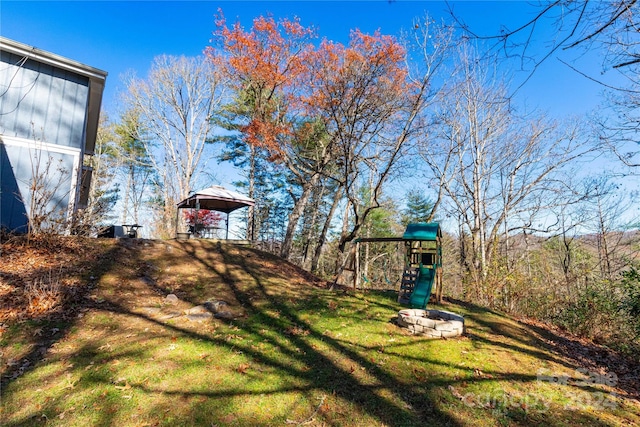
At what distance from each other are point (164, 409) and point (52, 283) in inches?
142

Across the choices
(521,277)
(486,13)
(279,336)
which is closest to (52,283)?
(279,336)

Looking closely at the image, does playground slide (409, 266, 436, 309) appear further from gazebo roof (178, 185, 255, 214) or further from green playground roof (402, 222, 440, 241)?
gazebo roof (178, 185, 255, 214)

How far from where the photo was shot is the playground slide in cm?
655

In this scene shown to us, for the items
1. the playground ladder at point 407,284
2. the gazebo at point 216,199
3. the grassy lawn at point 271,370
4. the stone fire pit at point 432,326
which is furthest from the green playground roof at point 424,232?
the gazebo at point 216,199

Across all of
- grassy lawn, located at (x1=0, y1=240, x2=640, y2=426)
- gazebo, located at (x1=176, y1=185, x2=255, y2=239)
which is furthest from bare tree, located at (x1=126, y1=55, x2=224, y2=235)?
grassy lawn, located at (x1=0, y1=240, x2=640, y2=426)

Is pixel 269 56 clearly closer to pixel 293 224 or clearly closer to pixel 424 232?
pixel 293 224

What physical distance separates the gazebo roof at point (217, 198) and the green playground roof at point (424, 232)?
675cm

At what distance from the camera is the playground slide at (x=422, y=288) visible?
21.5 feet

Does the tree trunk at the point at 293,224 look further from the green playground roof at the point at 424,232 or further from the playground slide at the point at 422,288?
the playground slide at the point at 422,288

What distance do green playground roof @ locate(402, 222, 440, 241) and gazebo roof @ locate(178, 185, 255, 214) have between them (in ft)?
22.1

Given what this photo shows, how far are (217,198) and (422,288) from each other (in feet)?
25.3

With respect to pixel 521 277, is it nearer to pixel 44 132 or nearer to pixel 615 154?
pixel 615 154

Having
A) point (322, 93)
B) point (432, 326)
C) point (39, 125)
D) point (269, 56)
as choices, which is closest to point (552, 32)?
point (432, 326)

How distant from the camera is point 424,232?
276 inches
